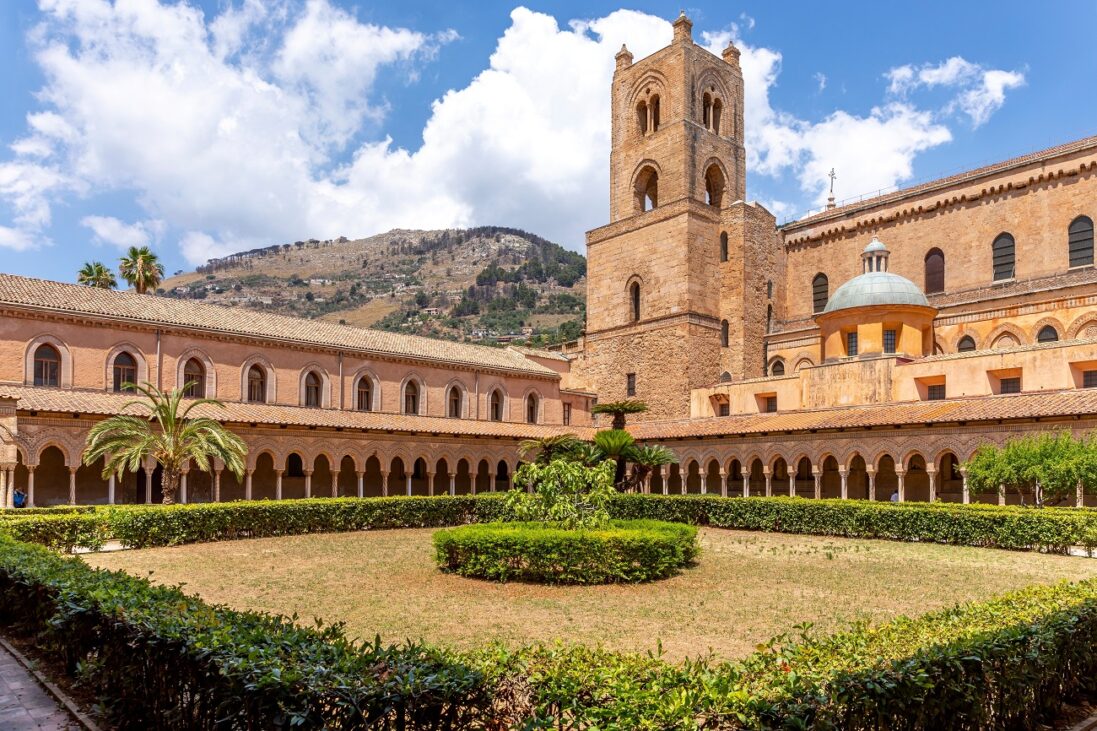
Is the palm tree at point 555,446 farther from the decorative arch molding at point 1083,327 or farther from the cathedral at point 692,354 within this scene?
the decorative arch molding at point 1083,327

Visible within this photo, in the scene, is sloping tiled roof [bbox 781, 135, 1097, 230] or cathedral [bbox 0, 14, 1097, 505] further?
sloping tiled roof [bbox 781, 135, 1097, 230]

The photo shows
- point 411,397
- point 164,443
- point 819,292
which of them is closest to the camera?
point 164,443

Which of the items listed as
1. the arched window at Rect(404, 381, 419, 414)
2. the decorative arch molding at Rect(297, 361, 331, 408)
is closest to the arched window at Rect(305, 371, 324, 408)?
the decorative arch molding at Rect(297, 361, 331, 408)

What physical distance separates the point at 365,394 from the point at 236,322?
597 cm

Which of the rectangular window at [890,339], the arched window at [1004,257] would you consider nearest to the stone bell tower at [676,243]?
the rectangular window at [890,339]

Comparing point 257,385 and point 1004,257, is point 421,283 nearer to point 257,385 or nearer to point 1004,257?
point 257,385

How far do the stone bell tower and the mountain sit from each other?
47.1m

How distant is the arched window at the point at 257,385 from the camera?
3186cm

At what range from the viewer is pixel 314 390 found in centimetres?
3388

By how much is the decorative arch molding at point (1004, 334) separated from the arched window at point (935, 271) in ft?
17.3

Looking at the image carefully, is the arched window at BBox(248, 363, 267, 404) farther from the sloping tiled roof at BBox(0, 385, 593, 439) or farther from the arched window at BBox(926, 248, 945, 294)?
the arched window at BBox(926, 248, 945, 294)

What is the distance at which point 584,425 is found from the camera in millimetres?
43156

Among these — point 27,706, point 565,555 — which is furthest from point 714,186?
point 27,706

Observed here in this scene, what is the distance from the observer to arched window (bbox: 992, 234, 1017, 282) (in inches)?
1388
